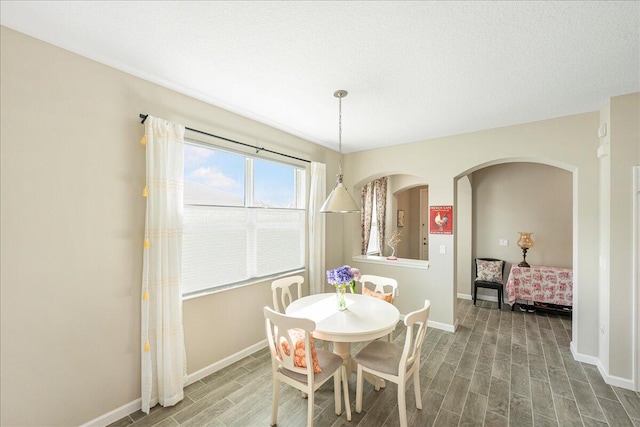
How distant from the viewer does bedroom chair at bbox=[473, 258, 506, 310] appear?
182 inches

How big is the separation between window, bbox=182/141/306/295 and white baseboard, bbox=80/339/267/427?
0.80 metres

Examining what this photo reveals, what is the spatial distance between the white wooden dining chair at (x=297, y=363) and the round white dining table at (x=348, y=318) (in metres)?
0.20

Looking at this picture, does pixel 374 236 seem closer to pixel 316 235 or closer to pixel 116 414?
pixel 316 235

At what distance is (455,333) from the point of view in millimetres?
3648

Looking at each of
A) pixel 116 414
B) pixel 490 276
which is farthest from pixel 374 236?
pixel 116 414

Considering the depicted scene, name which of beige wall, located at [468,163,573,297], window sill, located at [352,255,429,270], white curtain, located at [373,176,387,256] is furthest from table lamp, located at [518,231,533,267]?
white curtain, located at [373,176,387,256]

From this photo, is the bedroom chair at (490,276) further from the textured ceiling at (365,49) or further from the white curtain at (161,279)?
the white curtain at (161,279)

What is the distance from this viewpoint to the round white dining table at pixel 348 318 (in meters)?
1.95

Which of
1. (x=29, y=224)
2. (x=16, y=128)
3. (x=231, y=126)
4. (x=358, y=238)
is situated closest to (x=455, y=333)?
(x=358, y=238)

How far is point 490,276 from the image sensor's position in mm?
4754

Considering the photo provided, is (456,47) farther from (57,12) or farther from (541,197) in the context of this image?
(541,197)

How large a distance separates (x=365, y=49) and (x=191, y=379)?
128 inches

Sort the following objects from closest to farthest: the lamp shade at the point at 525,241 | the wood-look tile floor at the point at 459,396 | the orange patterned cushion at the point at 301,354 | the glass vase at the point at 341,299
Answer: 1. the orange patterned cushion at the point at 301,354
2. the wood-look tile floor at the point at 459,396
3. the glass vase at the point at 341,299
4. the lamp shade at the point at 525,241

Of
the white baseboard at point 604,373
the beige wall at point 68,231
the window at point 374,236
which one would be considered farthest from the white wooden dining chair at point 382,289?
the window at point 374,236
